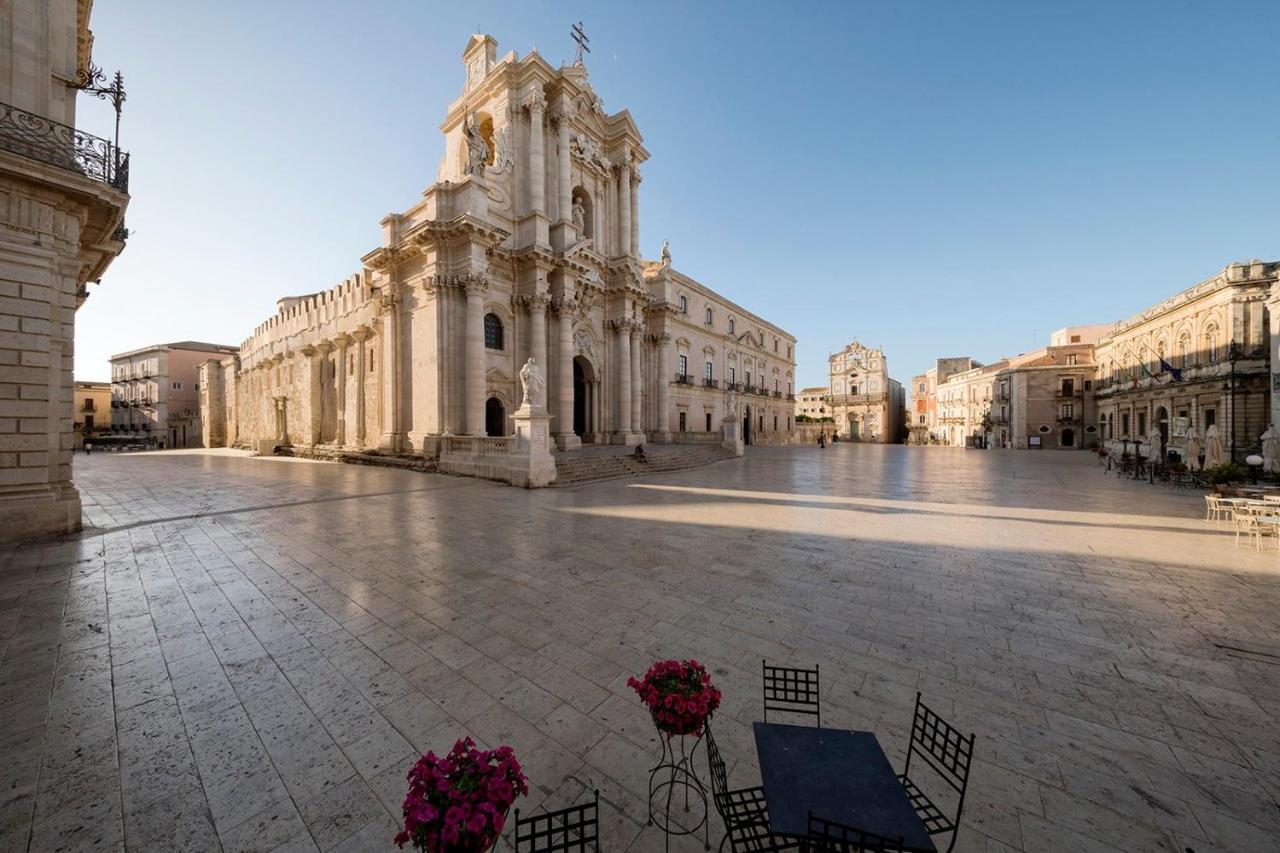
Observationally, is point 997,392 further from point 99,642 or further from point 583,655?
point 99,642

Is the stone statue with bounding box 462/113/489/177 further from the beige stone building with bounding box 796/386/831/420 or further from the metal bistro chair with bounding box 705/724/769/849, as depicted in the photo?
the beige stone building with bounding box 796/386/831/420

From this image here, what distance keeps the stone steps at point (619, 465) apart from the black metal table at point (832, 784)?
12299 millimetres

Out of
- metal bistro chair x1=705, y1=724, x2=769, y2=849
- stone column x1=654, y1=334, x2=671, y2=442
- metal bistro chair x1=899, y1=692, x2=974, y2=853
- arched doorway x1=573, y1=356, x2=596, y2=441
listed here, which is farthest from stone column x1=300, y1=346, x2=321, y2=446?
metal bistro chair x1=899, y1=692, x2=974, y2=853

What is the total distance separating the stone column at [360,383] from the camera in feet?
72.7

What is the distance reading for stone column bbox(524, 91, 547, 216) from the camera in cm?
2014

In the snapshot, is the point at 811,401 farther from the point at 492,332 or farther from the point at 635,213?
the point at 492,332

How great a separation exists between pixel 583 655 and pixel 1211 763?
3.97m

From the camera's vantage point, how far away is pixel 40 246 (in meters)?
7.73

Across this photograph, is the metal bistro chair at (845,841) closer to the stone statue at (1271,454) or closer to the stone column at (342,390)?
the stone statue at (1271,454)

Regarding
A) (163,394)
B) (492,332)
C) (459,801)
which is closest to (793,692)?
(459,801)

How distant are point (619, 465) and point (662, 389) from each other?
12.2 m

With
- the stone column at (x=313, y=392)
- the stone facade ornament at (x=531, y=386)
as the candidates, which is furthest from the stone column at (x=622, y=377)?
the stone column at (x=313, y=392)

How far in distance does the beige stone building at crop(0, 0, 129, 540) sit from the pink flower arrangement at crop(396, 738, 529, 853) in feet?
34.2

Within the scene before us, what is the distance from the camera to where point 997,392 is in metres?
46.5
